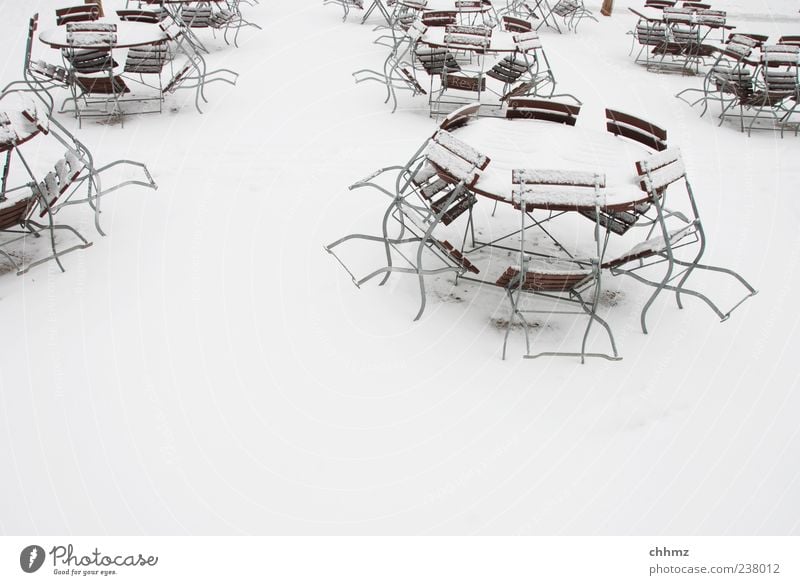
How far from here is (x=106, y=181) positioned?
547 cm

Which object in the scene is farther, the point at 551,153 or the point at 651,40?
the point at 651,40

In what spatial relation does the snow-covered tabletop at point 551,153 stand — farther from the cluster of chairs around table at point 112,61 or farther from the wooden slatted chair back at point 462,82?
the cluster of chairs around table at point 112,61

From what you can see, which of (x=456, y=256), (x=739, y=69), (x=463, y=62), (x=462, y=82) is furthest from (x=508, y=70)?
(x=456, y=256)

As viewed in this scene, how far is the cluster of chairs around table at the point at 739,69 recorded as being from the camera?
22.5 feet

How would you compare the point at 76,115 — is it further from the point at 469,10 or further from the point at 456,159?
the point at 469,10

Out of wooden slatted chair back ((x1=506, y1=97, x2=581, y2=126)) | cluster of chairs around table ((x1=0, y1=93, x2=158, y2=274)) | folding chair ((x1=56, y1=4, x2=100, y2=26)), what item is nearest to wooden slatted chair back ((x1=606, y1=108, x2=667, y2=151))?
wooden slatted chair back ((x1=506, y1=97, x2=581, y2=126))

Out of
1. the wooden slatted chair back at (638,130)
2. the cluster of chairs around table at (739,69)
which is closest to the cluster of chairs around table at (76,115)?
Answer: the wooden slatted chair back at (638,130)

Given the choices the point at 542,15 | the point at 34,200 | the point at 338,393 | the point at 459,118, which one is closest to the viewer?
the point at 338,393

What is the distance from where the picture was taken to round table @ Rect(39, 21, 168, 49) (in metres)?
5.96

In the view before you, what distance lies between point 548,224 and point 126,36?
4.68 metres

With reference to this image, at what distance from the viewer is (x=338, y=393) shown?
3.47 m

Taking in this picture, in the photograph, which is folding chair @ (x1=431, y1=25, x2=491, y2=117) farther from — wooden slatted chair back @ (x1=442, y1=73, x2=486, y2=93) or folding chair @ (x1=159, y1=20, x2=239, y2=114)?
folding chair @ (x1=159, y1=20, x2=239, y2=114)

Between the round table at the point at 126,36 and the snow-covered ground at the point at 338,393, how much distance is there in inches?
63.2

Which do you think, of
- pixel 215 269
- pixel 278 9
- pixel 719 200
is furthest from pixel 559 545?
pixel 278 9
